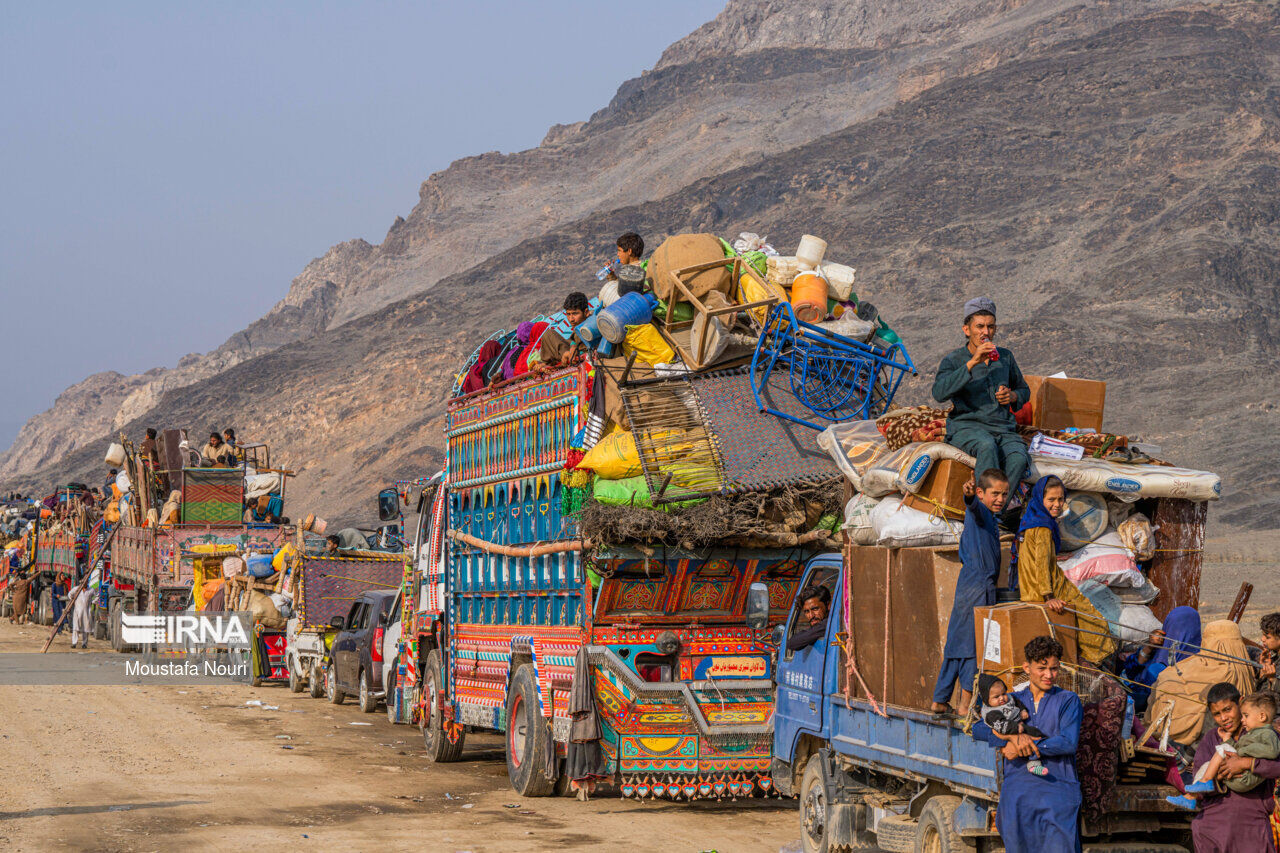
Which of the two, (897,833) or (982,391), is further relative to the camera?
(982,391)

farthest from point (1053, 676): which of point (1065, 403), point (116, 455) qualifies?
point (116, 455)

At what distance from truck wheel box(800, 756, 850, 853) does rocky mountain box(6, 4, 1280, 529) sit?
49.4 m

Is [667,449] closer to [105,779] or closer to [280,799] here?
[280,799]

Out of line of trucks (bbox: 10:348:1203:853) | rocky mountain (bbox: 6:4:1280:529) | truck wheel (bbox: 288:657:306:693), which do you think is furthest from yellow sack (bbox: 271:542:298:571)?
rocky mountain (bbox: 6:4:1280:529)

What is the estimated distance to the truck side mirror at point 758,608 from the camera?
407 inches

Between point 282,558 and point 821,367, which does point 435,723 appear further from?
point 282,558

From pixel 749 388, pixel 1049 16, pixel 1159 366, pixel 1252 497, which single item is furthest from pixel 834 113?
pixel 749 388

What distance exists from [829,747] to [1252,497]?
52.9 m

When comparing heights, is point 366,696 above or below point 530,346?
below

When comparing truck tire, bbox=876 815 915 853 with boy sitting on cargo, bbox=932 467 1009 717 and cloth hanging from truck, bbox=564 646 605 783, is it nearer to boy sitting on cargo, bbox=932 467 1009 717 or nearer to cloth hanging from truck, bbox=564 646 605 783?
boy sitting on cargo, bbox=932 467 1009 717

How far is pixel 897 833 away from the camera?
329 inches

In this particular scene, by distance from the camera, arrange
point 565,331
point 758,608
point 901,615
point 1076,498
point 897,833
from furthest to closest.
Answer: point 565,331, point 758,608, point 901,615, point 897,833, point 1076,498

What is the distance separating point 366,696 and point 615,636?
10.2 metres

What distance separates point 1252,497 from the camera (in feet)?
189
